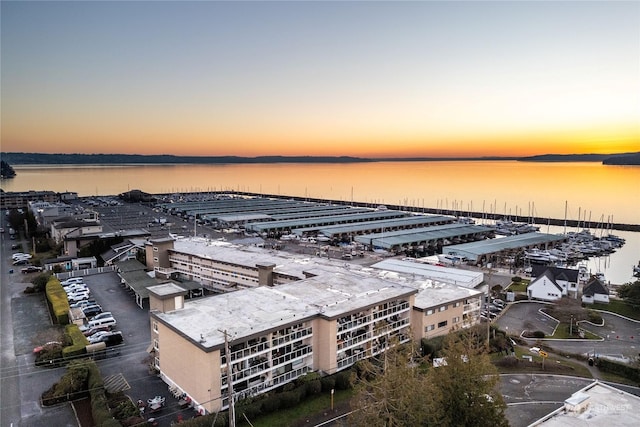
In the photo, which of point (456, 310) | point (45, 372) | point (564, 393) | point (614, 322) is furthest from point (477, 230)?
point (45, 372)

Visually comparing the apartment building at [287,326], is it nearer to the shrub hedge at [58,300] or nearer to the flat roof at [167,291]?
the flat roof at [167,291]

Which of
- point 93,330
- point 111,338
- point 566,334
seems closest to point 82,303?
point 93,330

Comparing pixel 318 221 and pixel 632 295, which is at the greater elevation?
pixel 318 221

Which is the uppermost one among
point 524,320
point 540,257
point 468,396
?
point 468,396

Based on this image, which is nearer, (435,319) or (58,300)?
(435,319)

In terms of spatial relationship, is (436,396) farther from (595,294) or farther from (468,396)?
(595,294)

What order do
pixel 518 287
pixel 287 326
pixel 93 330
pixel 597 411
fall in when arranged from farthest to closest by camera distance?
pixel 518 287
pixel 93 330
pixel 287 326
pixel 597 411

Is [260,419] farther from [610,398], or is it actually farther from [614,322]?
[614,322]
